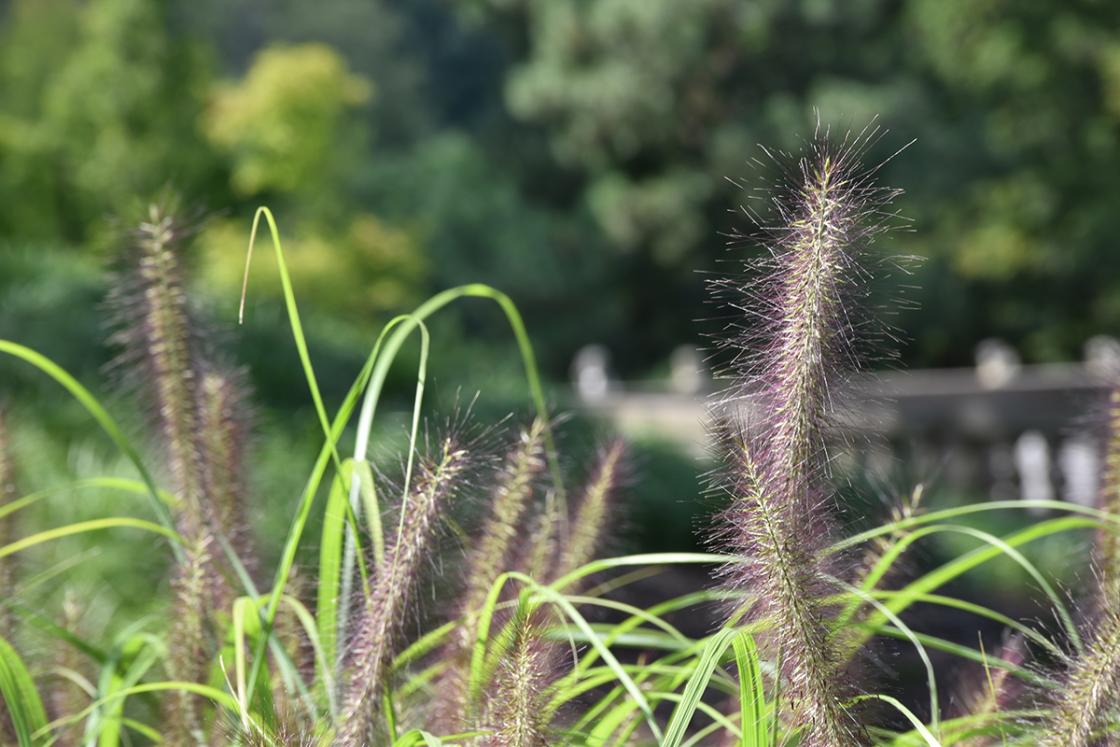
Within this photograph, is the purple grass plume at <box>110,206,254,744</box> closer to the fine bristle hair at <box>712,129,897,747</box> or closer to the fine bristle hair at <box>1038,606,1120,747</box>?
the fine bristle hair at <box>712,129,897,747</box>

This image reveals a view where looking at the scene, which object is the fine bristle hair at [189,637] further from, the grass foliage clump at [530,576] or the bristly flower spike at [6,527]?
the bristly flower spike at [6,527]

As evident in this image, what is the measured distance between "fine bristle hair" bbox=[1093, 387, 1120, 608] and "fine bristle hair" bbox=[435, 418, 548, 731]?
608 millimetres

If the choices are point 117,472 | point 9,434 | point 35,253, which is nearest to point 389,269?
point 35,253

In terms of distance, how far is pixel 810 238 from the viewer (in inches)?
45.7

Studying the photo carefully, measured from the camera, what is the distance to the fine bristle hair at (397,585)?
128cm

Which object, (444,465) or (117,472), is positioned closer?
(444,465)

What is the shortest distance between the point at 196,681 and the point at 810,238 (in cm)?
96

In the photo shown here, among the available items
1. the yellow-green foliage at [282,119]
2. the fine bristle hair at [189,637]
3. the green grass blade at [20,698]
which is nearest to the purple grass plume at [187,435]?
the fine bristle hair at [189,637]

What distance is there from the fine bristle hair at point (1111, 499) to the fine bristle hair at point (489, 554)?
608 mm

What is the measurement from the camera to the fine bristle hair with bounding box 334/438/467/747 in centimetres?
128

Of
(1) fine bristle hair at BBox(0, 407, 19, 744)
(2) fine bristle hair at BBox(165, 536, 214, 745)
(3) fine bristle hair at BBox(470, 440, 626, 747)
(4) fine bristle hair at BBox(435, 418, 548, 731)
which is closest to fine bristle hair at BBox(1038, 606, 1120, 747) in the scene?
(3) fine bristle hair at BBox(470, 440, 626, 747)

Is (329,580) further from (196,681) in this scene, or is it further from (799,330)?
(799,330)

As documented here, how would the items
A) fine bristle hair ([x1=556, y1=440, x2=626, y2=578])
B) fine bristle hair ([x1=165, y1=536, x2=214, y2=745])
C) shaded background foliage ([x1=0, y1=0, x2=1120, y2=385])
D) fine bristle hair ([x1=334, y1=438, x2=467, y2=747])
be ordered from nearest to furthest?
1. fine bristle hair ([x1=334, y1=438, x2=467, y2=747])
2. fine bristle hair ([x1=165, y1=536, x2=214, y2=745])
3. fine bristle hair ([x1=556, y1=440, x2=626, y2=578])
4. shaded background foliage ([x1=0, y1=0, x2=1120, y2=385])

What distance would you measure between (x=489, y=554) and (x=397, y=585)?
0.25 meters
